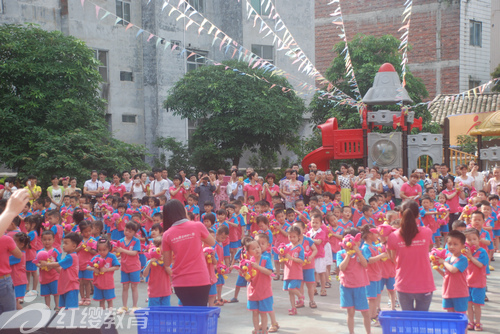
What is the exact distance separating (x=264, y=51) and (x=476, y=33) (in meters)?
11.7

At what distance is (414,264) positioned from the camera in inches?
228

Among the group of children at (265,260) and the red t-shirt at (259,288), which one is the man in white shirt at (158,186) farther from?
the red t-shirt at (259,288)

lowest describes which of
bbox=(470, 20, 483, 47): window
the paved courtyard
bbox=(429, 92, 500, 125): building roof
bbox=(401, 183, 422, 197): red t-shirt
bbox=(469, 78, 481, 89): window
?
the paved courtyard

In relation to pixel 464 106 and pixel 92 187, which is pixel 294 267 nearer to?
pixel 92 187

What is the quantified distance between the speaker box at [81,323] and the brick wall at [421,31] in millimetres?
26914

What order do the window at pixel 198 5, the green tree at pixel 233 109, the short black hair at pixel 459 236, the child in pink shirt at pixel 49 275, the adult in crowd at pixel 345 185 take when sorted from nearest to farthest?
1. the short black hair at pixel 459 236
2. the child in pink shirt at pixel 49 275
3. the adult in crowd at pixel 345 185
4. the green tree at pixel 233 109
5. the window at pixel 198 5

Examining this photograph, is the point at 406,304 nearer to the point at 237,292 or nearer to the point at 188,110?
the point at 237,292

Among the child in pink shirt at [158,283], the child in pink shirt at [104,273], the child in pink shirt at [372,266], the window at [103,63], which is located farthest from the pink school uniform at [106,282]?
the window at [103,63]

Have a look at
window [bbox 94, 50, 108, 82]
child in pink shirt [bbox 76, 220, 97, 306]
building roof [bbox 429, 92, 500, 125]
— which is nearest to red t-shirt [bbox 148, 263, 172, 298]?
child in pink shirt [bbox 76, 220, 97, 306]

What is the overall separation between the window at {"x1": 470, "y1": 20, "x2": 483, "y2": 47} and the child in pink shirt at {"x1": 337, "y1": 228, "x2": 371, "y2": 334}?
26.1m

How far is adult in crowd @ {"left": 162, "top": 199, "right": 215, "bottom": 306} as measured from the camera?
18.9 feet

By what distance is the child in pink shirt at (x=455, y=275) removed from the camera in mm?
6133

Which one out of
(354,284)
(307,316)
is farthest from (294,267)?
(354,284)

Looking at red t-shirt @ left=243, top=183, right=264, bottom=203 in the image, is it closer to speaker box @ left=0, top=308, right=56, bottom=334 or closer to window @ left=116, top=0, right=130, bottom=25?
speaker box @ left=0, top=308, right=56, bottom=334
